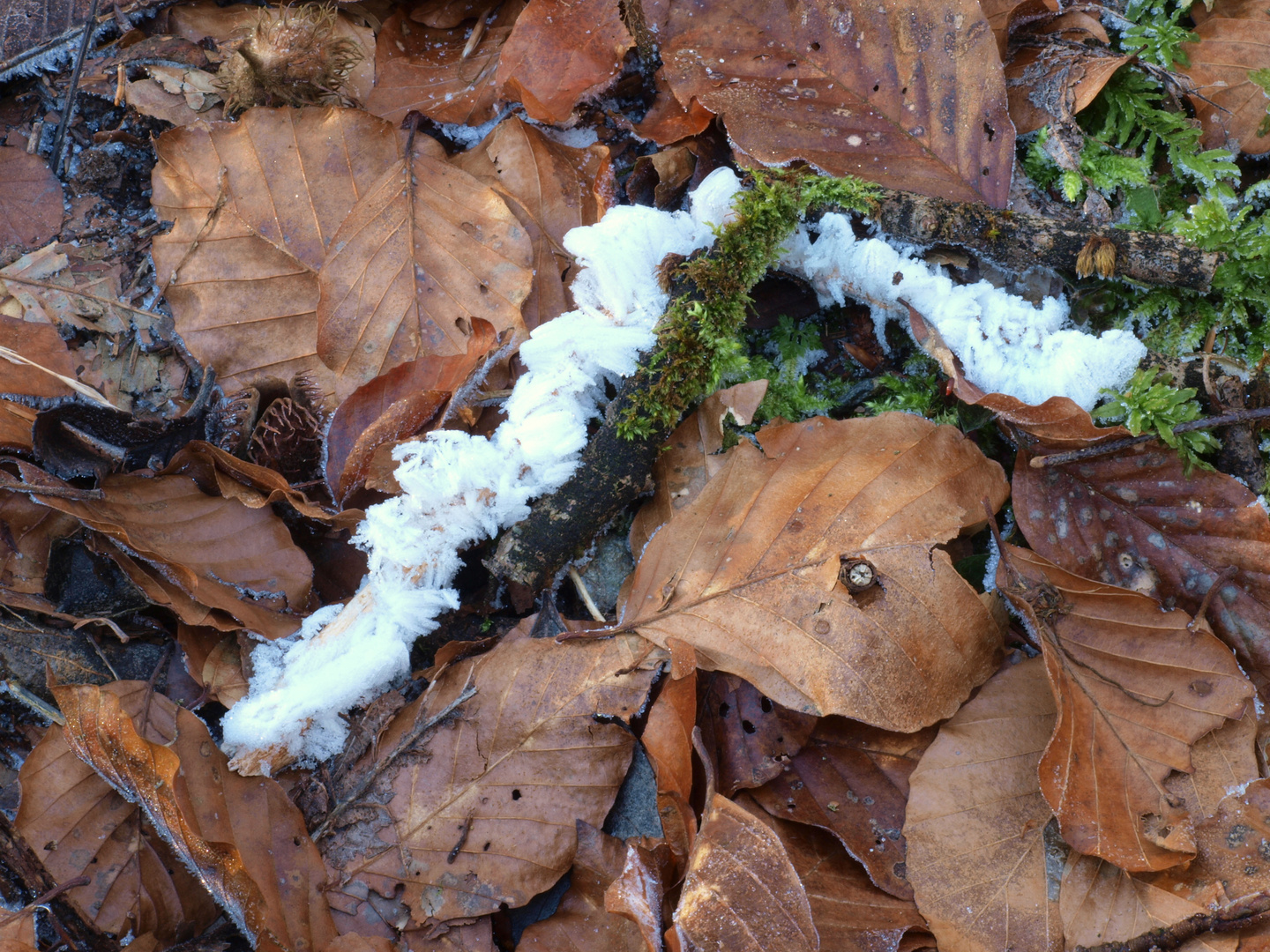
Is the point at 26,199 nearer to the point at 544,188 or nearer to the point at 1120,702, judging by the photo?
the point at 544,188

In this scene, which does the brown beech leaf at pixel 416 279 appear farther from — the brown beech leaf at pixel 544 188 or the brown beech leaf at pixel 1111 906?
the brown beech leaf at pixel 1111 906

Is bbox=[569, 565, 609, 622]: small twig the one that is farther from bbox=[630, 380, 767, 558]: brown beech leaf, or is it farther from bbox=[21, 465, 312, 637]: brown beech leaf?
bbox=[21, 465, 312, 637]: brown beech leaf

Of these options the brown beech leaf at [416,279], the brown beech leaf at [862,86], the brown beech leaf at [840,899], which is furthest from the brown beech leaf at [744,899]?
the brown beech leaf at [862,86]

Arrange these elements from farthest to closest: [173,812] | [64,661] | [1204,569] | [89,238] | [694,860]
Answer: [89,238], [64,661], [1204,569], [173,812], [694,860]

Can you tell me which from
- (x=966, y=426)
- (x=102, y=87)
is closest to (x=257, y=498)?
(x=102, y=87)

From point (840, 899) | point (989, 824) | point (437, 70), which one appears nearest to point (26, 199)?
point (437, 70)

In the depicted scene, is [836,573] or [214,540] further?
[214,540]

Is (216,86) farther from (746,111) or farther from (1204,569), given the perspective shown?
(1204,569)
